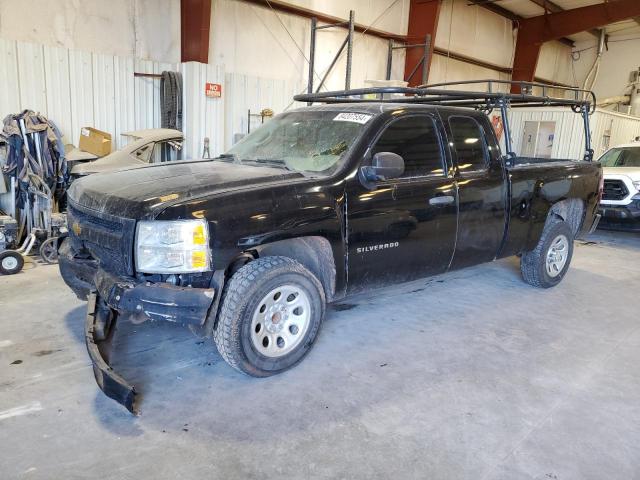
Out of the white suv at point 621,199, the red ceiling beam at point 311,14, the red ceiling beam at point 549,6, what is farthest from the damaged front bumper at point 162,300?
→ the red ceiling beam at point 549,6

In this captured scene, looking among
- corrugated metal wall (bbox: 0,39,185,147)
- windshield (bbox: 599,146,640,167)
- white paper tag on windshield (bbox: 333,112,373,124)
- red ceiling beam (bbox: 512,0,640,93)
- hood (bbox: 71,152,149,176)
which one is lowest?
hood (bbox: 71,152,149,176)

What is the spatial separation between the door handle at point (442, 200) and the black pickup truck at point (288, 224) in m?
0.01

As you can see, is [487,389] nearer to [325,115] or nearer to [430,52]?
[325,115]

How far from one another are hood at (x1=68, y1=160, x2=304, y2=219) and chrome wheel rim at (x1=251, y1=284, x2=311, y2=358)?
0.71 metres

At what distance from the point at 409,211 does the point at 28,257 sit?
4.63m

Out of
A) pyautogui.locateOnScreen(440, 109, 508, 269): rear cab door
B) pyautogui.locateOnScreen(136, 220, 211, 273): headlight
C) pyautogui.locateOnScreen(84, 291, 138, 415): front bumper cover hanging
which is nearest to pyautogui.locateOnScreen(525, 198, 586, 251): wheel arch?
pyautogui.locateOnScreen(440, 109, 508, 269): rear cab door

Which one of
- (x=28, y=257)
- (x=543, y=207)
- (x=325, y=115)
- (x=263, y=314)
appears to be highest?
(x=325, y=115)

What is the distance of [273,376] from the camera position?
3.22 m

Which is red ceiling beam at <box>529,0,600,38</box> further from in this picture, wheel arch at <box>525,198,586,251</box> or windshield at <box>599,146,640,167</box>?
wheel arch at <box>525,198,586,251</box>

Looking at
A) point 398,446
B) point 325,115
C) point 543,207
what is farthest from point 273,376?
point 543,207

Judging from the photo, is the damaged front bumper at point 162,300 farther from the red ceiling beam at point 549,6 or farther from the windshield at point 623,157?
the red ceiling beam at point 549,6

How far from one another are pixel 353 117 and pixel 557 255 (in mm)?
3089

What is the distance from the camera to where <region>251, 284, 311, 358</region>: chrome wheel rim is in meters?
3.11

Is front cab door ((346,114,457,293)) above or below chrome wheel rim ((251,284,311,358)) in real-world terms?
above
